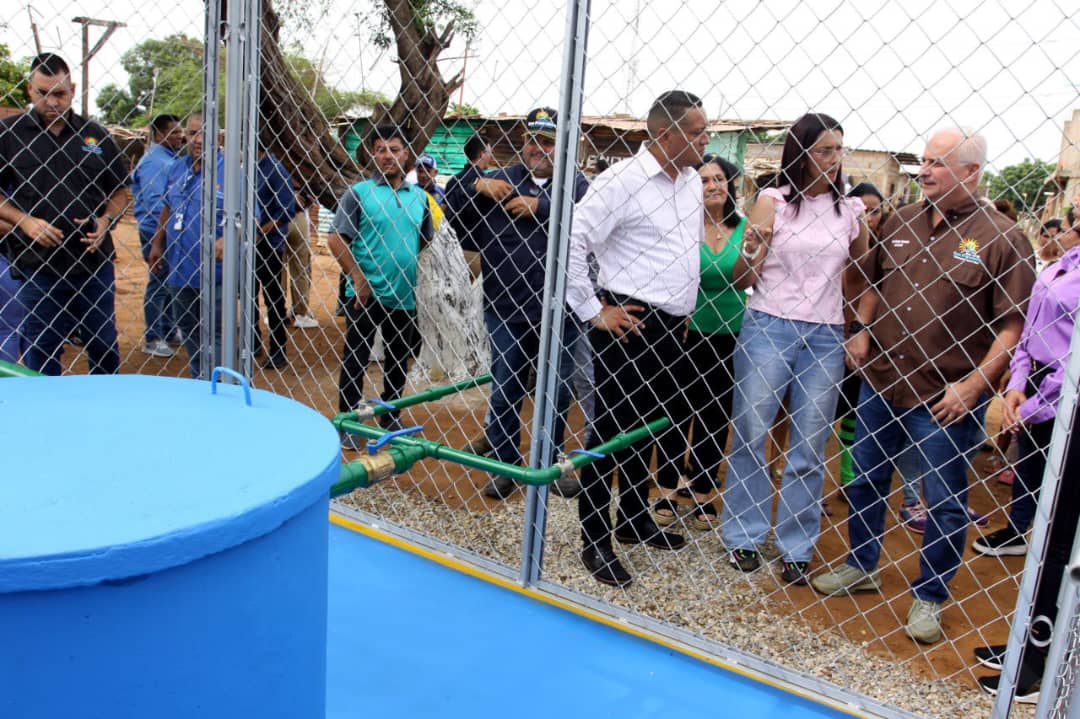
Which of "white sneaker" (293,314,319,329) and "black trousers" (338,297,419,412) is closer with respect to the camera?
"black trousers" (338,297,419,412)

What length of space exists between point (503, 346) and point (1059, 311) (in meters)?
2.28

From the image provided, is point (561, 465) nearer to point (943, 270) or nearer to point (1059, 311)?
point (943, 270)

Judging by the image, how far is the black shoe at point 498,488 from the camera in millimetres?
4039

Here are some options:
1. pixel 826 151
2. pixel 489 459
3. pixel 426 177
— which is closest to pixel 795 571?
pixel 489 459

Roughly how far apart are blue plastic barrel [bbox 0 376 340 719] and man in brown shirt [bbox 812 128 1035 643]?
1947 mm

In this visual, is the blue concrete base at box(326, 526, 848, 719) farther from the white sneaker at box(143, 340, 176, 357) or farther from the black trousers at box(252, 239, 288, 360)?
the white sneaker at box(143, 340, 176, 357)

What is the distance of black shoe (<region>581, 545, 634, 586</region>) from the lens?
302cm

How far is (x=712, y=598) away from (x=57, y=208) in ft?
11.5

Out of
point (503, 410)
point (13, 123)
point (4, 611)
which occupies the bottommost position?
point (503, 410)

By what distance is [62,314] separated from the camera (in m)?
4.18

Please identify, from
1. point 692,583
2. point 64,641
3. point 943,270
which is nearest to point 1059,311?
point 943,270

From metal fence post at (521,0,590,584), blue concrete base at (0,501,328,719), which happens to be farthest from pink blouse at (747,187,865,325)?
blue concrete base at (0,501,328,719)

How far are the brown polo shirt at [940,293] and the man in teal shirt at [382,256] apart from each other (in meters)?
2.24

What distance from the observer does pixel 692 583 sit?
3193 millimetres
